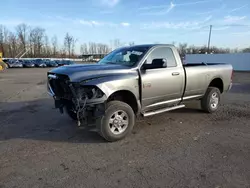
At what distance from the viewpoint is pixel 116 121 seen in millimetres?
4711

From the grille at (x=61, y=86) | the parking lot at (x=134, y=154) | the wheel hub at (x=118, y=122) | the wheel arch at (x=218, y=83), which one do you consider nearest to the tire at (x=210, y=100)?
the wheel arch at (x=218, y=83)

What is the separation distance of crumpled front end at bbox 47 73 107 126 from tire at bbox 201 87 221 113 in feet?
12.3

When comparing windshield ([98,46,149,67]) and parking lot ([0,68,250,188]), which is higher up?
windshield ([98,46,149,67])

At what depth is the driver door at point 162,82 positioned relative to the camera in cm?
510

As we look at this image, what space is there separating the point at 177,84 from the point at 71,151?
3.11 meters

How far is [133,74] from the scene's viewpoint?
486 cm

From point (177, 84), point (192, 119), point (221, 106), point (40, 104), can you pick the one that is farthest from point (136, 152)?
point (40, 104)

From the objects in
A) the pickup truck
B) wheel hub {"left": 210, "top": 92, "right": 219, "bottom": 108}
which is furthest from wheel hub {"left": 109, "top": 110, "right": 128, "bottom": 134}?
wheel hub {"left": 210, "top": 92, "right": 219, "bottom": 108}

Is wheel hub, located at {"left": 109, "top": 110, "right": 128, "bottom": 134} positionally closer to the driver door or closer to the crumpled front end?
the crumpled front end

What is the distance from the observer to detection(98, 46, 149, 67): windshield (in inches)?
207

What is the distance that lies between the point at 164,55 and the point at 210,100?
7.76 ft

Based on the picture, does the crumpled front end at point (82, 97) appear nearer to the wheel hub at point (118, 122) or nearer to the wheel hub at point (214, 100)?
the wheel hub at point (118, 122)

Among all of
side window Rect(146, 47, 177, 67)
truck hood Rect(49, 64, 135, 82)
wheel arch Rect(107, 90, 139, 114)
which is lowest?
wheel arch Rect(107, 90, 139, 114)

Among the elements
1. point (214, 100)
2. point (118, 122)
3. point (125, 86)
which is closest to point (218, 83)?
point (214, 100)
